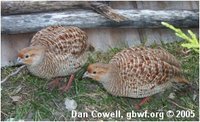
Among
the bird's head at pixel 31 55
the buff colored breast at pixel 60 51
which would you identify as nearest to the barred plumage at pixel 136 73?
the buff colored breast at pixel 60 51

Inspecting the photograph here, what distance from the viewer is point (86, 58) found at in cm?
400

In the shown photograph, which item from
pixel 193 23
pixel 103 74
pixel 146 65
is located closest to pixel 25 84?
pixel 103 74

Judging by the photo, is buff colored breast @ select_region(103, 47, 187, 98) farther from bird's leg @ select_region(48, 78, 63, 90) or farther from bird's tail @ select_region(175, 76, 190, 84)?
bird's leg @ select_region(48, 78, 63, 90)

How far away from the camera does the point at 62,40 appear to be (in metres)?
3.81

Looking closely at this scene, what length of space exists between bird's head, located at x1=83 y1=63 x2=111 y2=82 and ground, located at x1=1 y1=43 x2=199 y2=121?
0.32 meters

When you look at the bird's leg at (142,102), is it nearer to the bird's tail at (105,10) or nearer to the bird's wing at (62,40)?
the bird's wing at (62,40)

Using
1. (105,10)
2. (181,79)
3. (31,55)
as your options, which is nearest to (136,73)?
(181,79)

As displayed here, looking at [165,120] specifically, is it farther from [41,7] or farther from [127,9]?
[41,7]

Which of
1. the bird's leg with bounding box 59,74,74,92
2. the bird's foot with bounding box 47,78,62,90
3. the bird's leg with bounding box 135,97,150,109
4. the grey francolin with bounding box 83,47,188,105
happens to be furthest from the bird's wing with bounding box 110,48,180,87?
the bird's foot with bounding box 47,78,62,90

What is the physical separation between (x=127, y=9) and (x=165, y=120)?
1.18 metres

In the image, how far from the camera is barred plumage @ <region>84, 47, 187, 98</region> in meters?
3.65

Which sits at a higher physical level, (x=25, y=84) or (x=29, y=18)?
(x=29, y=18)

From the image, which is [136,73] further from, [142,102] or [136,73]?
[142,102]

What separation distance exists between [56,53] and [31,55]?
197 millimetres
